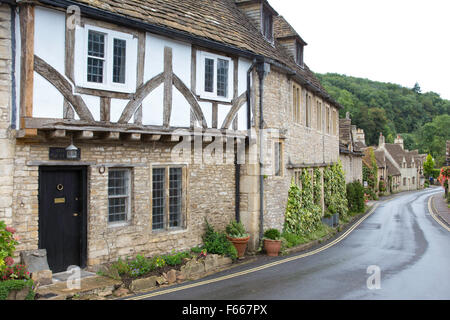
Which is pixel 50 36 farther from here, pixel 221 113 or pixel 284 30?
pixel 284 30

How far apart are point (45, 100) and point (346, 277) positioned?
8.58 metres

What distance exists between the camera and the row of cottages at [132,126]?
8.67 meters

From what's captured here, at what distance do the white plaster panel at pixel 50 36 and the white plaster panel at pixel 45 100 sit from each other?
0.47m

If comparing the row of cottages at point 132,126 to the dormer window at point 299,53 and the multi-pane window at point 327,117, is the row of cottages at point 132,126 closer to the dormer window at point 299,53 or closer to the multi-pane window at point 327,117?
the dormer window at point 299,53

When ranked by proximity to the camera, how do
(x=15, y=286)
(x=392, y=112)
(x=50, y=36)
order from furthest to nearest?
(x=392, y=112), (x=50, y=36), (x=15, y=286)

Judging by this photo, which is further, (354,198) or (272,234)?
(354,198)

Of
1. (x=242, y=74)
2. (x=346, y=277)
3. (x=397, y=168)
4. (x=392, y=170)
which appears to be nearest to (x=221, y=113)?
(x=242, y=74)

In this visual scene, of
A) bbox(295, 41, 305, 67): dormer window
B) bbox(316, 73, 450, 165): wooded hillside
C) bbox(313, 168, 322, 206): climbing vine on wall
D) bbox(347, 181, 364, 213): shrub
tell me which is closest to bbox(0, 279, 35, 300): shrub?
bbox(313, 168, 322, 206): climbing vine on wall

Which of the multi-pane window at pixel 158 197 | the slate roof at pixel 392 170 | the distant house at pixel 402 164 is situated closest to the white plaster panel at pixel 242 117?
the multi-pane window at pixel 158 197

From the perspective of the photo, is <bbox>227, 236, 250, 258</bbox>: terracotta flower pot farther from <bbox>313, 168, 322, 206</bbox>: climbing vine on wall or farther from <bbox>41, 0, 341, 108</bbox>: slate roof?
<bbox>313, 168, 322, 206</bbox>: climbing vine on wall

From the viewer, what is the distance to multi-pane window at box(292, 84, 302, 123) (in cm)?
1872

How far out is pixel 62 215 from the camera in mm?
9648

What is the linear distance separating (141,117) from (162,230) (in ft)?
10.8
